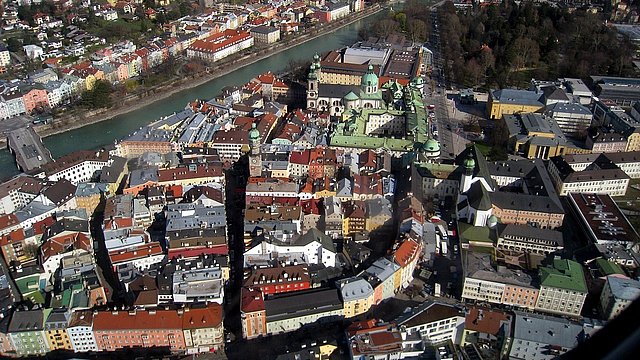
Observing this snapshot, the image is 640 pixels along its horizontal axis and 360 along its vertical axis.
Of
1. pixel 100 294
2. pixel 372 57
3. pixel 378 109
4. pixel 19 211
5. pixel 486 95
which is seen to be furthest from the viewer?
pixel 372 57

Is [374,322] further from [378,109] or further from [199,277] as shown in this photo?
[378,109]

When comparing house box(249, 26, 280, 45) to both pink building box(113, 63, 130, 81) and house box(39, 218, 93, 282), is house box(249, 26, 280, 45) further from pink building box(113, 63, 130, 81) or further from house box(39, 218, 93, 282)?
house box(39, 218, 93, 282)

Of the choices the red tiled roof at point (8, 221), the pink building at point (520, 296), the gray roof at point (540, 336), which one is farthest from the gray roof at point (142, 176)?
the gray roof at point (540, 336)

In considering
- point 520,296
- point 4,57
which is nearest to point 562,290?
point 520,296

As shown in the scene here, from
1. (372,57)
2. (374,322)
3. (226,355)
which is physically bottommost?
(226,355)

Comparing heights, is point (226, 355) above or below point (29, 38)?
below

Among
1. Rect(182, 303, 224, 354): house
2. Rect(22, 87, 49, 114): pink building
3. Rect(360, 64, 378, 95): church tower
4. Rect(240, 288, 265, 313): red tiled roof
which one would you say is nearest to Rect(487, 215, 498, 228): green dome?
Rect(240, 288, 265, 313): red tiled roof

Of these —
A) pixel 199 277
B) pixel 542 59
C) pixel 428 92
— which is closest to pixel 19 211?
pixel 199 277

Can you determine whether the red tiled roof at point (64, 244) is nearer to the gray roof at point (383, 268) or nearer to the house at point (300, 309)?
the house at point (300, 309)
